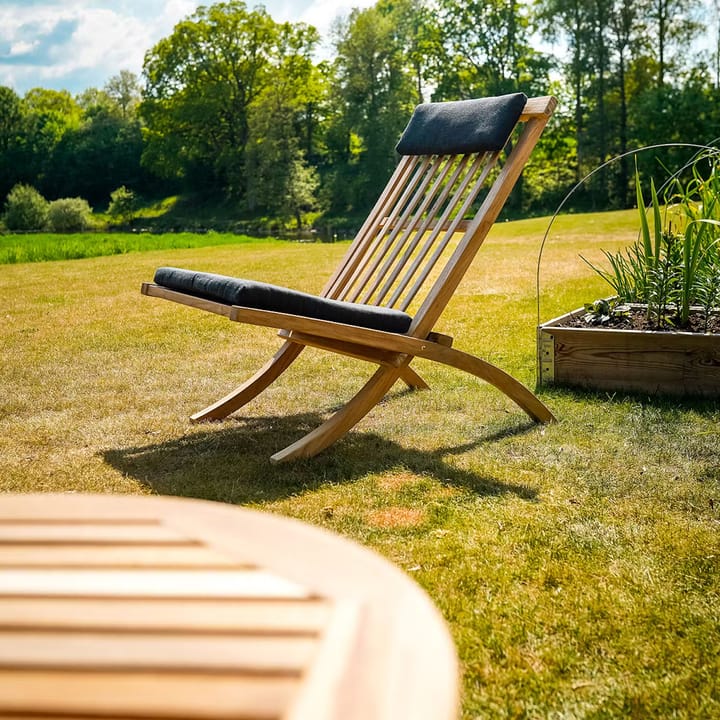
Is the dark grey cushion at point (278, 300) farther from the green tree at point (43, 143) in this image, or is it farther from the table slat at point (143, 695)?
the green tree at point (43, 143)

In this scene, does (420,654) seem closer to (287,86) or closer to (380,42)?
(380,42)

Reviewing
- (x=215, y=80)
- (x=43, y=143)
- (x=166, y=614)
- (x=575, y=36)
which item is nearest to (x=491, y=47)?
(x=575, y=36)

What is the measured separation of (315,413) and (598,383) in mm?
1393

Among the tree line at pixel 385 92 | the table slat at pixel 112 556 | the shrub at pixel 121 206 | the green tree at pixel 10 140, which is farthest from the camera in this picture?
the green tree at pixel 10 140

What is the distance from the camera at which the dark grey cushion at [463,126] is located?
345cm

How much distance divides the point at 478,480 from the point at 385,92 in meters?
32.9

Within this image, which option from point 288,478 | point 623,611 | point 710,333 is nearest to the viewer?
point 623,611

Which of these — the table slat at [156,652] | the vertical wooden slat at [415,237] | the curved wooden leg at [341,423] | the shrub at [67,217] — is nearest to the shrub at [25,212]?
the shrub at [67,217]

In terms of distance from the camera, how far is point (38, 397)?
4223mm

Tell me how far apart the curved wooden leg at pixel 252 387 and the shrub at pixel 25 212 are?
31497 millimetres

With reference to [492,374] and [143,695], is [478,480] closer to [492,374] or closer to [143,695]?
[492,374]

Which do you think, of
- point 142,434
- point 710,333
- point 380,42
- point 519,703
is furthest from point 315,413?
point 380,42

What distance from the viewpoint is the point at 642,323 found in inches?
166

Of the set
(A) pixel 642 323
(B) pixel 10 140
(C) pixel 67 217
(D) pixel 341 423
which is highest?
(B) pixel 10 140
